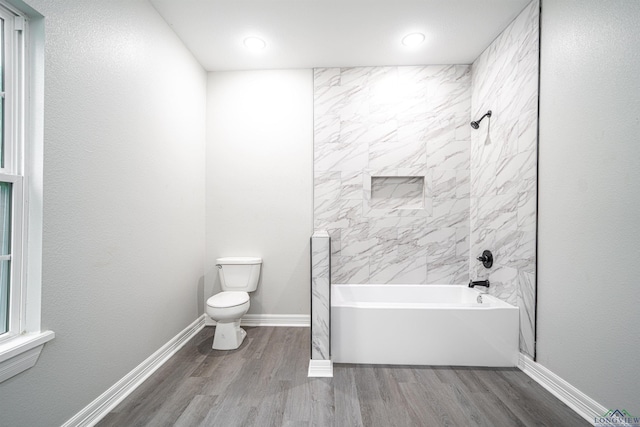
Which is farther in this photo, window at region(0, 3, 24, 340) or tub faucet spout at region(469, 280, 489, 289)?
tub faucet spout at region(469, 280, 489, 289)

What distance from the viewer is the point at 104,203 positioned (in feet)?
5.32

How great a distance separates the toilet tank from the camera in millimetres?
2809

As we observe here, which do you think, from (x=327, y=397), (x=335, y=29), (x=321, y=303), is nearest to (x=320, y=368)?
(x=327, y=397)

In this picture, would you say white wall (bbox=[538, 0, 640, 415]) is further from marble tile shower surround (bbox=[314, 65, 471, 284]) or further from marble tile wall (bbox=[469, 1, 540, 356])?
marble tile shower surround (bbox=[314, 65, 471, 284])

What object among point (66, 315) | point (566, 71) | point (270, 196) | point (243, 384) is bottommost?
point (243, 384)

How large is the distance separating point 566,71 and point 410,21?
112 cm

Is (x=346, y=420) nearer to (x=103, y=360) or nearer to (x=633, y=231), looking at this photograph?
(x=103, y=360)

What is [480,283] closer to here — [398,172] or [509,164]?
[509,164]

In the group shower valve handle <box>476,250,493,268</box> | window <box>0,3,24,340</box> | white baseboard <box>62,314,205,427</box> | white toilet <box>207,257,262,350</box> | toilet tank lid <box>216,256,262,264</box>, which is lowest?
white baseboard <box>62,314,205,427</box>

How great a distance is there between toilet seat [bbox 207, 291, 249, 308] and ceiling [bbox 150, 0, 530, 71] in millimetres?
2197

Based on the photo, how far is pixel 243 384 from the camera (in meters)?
1.90

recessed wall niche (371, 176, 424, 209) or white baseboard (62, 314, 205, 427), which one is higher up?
recessed wall niche (371, 176, 424, 209)

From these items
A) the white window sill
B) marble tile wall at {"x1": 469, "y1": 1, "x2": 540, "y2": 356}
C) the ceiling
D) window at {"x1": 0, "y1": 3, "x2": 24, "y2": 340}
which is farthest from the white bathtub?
the ceiling

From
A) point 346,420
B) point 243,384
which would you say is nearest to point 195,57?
point 243,384
